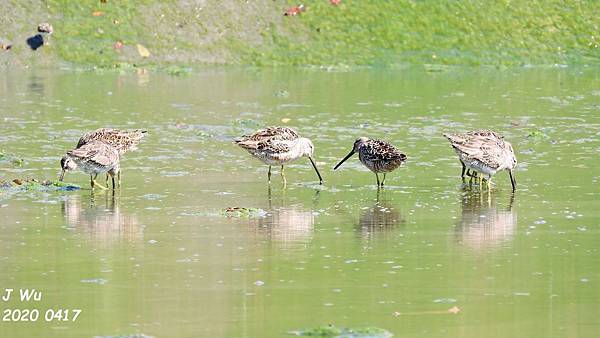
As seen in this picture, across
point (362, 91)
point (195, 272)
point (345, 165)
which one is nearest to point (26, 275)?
point (195, 272)

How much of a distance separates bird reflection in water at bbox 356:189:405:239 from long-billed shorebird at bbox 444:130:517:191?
6.33 feet

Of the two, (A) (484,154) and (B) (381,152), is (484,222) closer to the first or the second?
(A) (484,154)

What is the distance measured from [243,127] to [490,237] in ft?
52.3

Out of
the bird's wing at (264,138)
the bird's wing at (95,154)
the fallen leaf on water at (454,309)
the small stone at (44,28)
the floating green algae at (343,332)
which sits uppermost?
the small stone at (44,28)

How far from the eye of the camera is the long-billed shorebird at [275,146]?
2647 centimetres

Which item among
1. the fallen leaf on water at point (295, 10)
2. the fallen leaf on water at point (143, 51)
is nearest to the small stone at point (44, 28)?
the fallen leaf on water at point (143, 51)

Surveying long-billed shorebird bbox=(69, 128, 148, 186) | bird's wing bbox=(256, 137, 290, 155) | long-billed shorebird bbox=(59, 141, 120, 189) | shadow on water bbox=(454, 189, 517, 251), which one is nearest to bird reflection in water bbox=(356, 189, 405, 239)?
shadow on water bbox=(454, 189, 517, 251)

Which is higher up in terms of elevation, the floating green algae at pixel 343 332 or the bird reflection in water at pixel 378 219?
the bird reflection in water at pixel 378 219

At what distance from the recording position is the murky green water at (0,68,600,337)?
619 inches

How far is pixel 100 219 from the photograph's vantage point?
2206cm

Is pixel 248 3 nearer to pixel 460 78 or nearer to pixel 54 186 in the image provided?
pixel 460 78

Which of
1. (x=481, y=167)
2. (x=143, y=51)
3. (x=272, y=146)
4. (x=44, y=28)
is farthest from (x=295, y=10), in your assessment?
(x=481, y=167)

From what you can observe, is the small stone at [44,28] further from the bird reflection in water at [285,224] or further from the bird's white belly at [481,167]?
the bird's white belly at [481,167]

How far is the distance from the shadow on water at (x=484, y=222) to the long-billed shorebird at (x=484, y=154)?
1.59 ft
